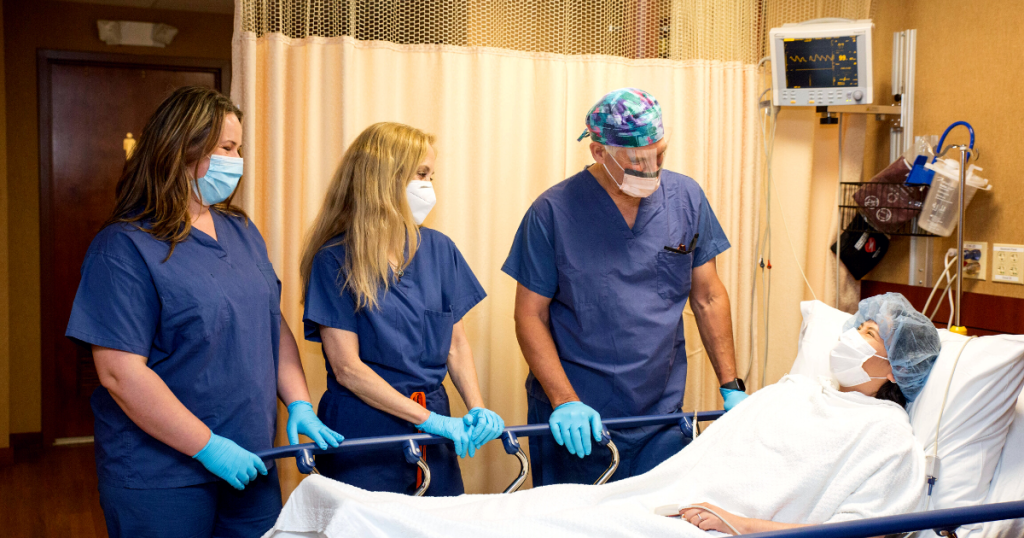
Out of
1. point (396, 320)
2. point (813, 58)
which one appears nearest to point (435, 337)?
point (396, 320)

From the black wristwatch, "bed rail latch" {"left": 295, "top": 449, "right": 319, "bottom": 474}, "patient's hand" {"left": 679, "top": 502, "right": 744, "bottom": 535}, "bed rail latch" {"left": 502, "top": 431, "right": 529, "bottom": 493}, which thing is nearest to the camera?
"patient's hand" {"left": 679, "top": 502, "right": 744, "bottom": 535}

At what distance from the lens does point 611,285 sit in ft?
6.32

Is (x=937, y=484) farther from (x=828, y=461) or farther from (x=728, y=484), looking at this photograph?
(x=728, y=484)

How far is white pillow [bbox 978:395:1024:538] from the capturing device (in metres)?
1.52

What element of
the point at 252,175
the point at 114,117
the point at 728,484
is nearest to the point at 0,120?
the point at 114,117

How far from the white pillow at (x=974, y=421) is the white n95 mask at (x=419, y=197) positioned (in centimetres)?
128

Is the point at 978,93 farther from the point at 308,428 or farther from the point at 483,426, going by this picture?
the point at 308,428

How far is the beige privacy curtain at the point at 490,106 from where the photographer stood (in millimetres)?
2275

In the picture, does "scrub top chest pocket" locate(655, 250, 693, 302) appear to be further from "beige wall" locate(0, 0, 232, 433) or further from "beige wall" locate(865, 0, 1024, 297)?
"beige wall" locate(0, 0, 232, 433)

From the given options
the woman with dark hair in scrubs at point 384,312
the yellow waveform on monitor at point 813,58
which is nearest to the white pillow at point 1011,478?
the woman with dark hair in scrubs at point 384,312

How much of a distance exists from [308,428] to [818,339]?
4.37 feet

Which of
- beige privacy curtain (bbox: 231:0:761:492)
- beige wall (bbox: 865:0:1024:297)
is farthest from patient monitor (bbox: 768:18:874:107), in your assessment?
beige wall (bbox: 865:0:1024:297)

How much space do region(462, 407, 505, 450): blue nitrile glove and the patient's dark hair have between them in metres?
0.92

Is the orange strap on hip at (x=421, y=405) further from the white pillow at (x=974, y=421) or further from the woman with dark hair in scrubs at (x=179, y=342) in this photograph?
the white pillow at (x=974, y=421)
